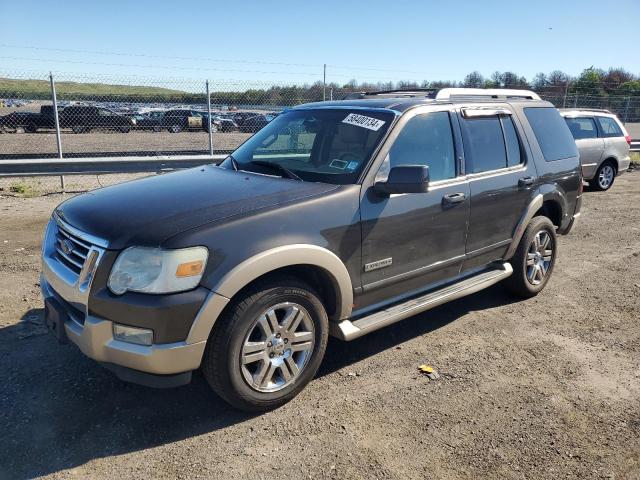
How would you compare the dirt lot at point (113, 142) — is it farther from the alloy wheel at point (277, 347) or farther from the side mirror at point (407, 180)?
the alloy wheel at point (277, 347)

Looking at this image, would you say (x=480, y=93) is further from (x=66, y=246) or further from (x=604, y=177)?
(x=604, y=177)

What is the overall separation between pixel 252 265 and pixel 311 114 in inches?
74.5

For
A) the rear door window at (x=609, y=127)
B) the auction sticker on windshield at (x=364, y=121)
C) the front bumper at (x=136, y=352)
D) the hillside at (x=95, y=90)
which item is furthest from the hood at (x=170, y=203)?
Result: the rear door window at (x=609, y=127)

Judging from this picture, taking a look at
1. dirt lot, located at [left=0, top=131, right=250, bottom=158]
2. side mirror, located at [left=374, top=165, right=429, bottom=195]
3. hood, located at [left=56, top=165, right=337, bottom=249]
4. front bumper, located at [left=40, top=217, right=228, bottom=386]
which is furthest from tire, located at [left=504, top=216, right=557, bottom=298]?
dirt lot, located at [left=0, top=131, right=250, bottom=158]

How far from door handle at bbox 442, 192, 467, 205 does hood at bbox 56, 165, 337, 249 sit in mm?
995

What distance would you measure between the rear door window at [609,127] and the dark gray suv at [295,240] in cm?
835

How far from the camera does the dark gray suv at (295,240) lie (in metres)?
2.76

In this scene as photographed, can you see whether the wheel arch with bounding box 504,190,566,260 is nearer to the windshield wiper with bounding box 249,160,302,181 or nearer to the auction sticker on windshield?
the auction sticker on windshield

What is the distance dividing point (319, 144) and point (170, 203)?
1.34 m

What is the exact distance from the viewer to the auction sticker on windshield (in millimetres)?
3740

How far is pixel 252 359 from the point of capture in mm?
3045

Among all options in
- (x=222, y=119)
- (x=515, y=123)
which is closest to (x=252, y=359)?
(x=515, y=123)

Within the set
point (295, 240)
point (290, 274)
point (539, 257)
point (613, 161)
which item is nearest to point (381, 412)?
point (290, 274)

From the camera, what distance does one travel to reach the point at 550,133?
519 centimetres
